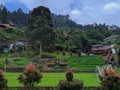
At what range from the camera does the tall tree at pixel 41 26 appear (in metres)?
69.0

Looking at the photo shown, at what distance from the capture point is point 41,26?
2724 inches

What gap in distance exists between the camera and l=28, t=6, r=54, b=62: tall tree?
226ft

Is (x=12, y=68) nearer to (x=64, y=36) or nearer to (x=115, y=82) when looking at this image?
(x=115, y=82)

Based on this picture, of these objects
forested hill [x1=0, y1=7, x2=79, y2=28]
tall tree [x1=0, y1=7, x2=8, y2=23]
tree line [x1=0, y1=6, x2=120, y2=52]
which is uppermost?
forested hill [x1=0, y1=7, x2=79, y2=28]

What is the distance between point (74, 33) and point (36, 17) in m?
28.2

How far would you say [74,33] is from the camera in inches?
3802

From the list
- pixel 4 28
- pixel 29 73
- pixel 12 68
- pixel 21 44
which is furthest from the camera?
pixel 4 28

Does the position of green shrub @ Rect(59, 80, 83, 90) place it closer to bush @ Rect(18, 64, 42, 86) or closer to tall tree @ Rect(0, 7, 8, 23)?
bush @ Rect(18, 64, 42, 86)

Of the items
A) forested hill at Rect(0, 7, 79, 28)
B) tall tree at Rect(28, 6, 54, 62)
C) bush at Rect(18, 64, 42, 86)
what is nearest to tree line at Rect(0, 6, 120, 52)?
tall tree at Rect(28, 6, 54, 62)

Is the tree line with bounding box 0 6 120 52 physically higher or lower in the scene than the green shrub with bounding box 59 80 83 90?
higher

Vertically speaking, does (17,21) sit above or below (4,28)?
above

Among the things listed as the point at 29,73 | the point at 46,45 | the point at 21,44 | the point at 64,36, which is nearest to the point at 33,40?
the point at 46,45

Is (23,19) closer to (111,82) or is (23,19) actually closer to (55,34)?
(55,34)

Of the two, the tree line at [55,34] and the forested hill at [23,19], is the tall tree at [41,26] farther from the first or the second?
the forested hill at [23,19]
